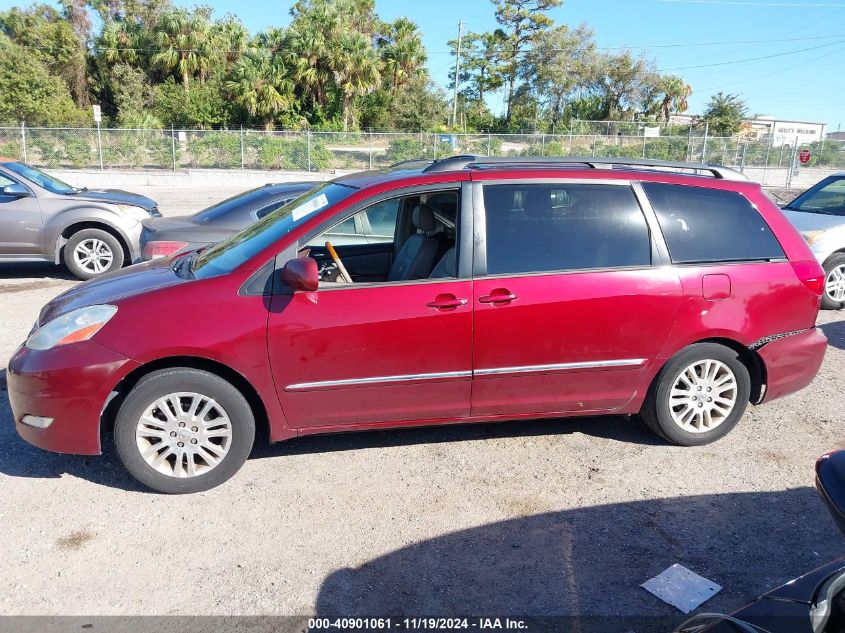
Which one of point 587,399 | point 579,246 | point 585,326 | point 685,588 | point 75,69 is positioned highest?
point 75,69

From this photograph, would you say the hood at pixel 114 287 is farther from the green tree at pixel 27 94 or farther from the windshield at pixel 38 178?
the green tree at pixel 27 94

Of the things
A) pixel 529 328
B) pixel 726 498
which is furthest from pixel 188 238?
pixel 726 498

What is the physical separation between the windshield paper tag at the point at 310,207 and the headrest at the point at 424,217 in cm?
73

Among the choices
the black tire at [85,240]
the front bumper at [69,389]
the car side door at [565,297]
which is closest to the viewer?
the front bumper at [69,389]

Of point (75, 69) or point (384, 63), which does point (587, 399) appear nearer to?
point (384, 63)

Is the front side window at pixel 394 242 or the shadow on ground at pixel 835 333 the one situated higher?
the front side window at pixel 394 242

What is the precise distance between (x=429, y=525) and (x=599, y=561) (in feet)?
2.84

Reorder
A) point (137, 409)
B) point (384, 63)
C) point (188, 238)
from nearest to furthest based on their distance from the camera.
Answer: point (137, 409)
point (188, 238)
point (384, 63)

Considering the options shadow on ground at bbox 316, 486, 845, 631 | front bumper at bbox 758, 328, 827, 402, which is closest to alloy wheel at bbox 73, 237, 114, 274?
shadow on ground at bbox 316, 486, 845, 631

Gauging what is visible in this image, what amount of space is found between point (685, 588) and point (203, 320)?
8.88 ft

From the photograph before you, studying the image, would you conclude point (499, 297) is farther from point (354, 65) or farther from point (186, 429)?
point (354, 65)

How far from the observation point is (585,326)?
4102 mm

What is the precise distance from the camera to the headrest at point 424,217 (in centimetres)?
462

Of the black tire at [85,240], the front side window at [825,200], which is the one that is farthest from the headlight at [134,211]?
the front side window at [825,200]
